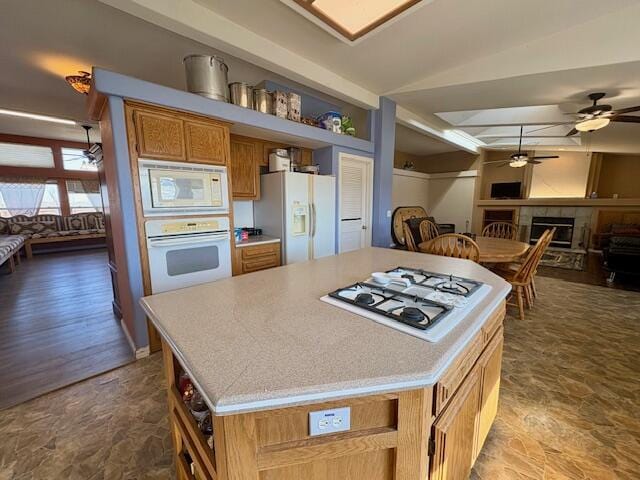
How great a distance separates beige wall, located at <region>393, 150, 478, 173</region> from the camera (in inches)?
294

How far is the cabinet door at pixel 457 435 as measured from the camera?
0.78m

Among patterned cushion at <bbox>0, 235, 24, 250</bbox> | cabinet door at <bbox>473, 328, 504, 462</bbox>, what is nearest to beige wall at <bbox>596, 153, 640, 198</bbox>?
cabinet door at <bbox>473, 328, 504, 462</bbox>

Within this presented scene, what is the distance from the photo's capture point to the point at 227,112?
2420mm

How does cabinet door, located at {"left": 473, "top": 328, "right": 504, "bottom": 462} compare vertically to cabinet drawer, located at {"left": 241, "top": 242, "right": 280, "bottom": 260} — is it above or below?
below

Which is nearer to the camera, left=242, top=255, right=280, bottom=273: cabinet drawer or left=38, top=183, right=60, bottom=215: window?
left=242, top=255, right=280, bottom=273: cabinet drawer

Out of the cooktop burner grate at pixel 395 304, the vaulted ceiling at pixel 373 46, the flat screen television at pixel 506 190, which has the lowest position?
the cooktop burner grate at pixel 395 304

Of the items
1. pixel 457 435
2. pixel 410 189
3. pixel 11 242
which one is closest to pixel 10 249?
pixel 11 242

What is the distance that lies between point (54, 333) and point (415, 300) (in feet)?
11.2

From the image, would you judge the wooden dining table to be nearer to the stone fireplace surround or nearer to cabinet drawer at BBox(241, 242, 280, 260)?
cabinet drawer at BBox(241, 242, 280, 260)

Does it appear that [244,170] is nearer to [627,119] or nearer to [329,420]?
[329,420]

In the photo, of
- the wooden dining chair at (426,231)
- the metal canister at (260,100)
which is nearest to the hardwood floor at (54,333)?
the metal canister at (260,100)

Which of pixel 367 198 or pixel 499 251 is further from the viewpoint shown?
pixel 367 198

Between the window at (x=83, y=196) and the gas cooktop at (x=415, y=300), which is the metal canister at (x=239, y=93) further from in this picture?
the window at (x=83, y=196)

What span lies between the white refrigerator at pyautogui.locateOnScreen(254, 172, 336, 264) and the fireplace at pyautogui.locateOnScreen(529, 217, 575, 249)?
677 cm
